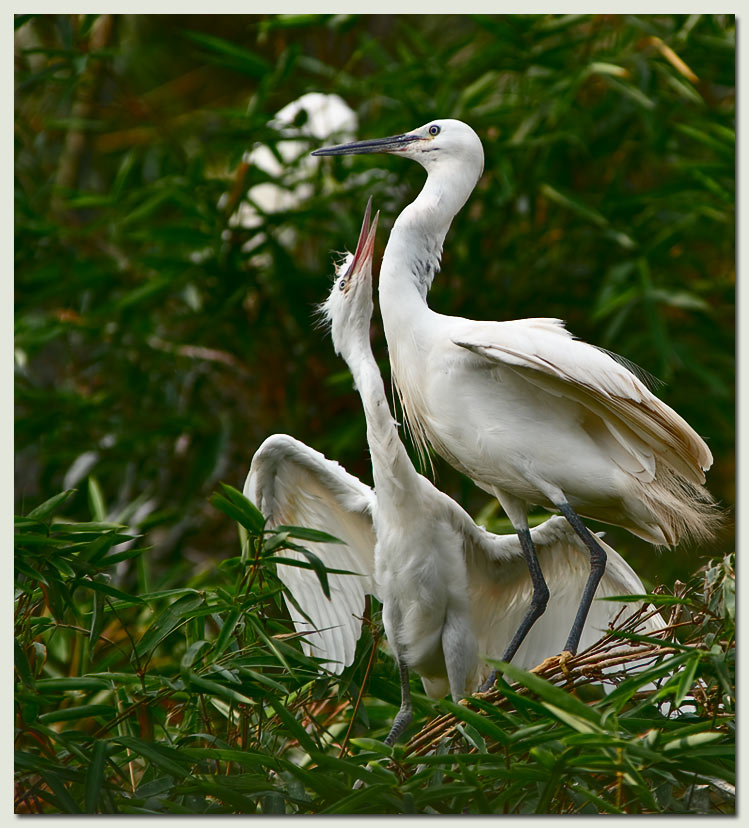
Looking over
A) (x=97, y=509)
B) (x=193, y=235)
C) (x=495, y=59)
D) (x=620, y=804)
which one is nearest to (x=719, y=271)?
(x=495, y=59)

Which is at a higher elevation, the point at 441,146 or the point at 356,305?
the point at 441,146

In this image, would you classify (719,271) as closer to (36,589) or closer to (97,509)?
(97,509)

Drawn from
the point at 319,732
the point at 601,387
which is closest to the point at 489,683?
the point at 319,732

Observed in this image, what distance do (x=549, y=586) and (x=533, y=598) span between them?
174 mm

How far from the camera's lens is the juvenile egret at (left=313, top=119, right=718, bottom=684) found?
1.56 m

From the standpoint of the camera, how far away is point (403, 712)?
1.84 metres

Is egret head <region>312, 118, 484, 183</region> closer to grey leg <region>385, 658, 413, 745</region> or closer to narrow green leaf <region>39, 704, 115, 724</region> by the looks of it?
grey leg <region>385, 658, 413, 745</region>

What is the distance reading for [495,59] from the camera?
9.48 feet

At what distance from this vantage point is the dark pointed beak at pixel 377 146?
1.83 metres

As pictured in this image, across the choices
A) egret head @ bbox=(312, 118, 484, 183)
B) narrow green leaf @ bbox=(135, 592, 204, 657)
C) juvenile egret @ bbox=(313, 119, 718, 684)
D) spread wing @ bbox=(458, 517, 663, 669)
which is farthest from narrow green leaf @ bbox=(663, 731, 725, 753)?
egret head @ bbox=(312, 118, 484, 183)

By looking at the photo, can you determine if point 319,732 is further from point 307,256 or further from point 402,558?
point 307,256

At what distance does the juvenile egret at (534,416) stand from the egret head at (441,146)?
11mm

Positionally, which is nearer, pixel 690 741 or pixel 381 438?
pixel 690 741

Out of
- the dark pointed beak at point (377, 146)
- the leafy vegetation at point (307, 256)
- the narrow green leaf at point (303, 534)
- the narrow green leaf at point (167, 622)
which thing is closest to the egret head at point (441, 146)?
the dark pointed beak at point (377, 146)
